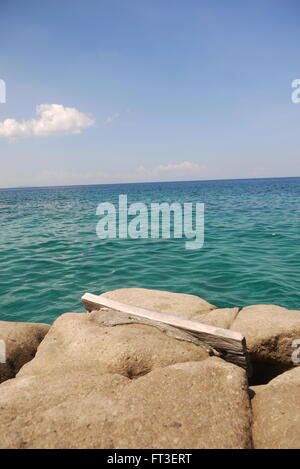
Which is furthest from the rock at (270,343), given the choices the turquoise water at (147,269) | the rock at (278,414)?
the turquoise water at (147,269)

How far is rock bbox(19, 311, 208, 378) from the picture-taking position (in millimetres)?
3562

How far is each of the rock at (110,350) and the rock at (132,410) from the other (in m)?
0.36

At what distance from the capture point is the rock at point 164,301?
5504 mm

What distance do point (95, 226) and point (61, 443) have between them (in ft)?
57.4

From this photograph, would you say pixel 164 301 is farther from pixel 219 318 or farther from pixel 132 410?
pixel 132 410

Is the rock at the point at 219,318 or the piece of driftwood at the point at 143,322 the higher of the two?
the piece of driftwood at the point at 143,322

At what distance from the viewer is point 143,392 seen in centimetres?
281

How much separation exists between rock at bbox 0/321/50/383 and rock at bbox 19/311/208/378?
0.45 meters

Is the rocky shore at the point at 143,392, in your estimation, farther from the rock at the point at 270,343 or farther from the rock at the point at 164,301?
the rock at the point at 164,301

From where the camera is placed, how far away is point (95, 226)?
1933cm

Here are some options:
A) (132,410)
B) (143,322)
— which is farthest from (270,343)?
(132,410)

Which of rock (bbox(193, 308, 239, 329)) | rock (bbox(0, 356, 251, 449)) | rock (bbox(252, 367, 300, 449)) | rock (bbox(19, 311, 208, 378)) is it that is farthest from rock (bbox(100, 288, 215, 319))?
rock (bbox(252, 367, 300, 449))

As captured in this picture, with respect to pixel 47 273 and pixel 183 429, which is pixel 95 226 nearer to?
pixel 47 273
